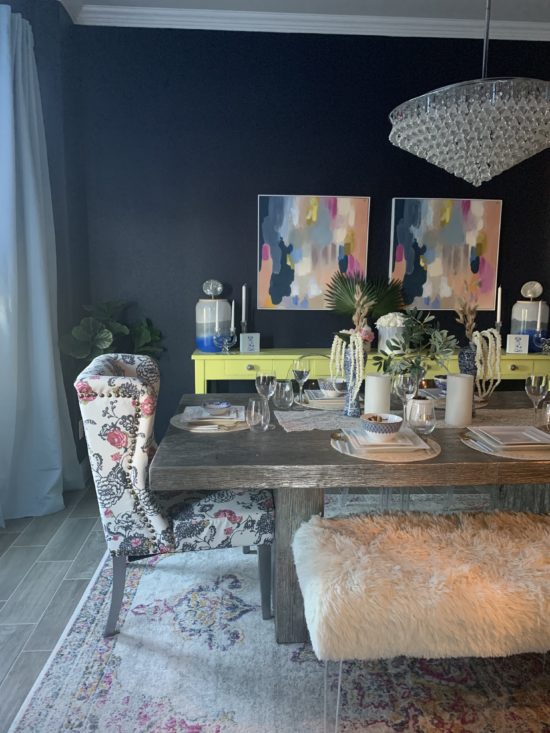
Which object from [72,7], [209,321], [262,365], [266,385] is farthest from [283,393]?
[72,7]

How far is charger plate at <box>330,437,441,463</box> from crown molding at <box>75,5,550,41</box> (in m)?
2.85

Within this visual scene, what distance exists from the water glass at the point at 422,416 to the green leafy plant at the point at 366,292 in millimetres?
1738

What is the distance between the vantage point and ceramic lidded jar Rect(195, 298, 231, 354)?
3.50m

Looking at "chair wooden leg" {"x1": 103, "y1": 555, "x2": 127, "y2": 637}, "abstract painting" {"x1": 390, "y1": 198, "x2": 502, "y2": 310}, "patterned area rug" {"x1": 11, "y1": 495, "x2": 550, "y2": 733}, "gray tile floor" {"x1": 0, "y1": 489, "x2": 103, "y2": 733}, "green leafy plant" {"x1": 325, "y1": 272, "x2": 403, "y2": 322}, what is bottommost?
"gray tile floor" {"x1": 0, "y1": 489, "x2": 103, "y2": 733}

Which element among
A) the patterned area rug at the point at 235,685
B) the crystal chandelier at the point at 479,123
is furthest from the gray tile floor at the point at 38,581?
the crystal chandelier at the point at 479,123

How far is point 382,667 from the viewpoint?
1844 millimetres

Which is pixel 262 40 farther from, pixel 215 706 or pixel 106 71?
pixel 215 706

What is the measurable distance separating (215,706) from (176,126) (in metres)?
3.18

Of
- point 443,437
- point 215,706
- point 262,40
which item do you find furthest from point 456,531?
point 262,40

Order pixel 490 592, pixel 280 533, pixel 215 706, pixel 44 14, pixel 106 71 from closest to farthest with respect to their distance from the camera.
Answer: pixel 490 592 → pixel 215 706 → pixel 280 533 → pixel 44 14 → pixel 106 71

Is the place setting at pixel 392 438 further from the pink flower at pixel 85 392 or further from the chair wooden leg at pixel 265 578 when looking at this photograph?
the pink flower at pixel 85 392

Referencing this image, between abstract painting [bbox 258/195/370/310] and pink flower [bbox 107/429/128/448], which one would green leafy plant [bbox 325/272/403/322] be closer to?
abstract painting [bbox 258/195/370/310]

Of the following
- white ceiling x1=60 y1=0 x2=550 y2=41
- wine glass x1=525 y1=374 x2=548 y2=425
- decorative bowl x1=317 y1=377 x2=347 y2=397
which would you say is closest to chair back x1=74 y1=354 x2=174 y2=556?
decorative bowl x1=317 y1=377 x2=347 y2=397

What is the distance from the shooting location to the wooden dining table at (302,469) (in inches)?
64.2
